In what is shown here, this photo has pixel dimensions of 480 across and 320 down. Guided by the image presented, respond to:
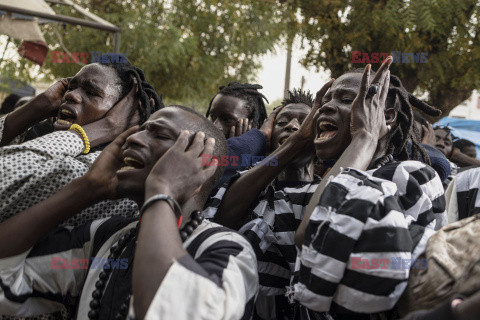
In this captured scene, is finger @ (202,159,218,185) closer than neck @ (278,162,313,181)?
Yes

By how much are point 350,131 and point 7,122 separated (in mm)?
2137

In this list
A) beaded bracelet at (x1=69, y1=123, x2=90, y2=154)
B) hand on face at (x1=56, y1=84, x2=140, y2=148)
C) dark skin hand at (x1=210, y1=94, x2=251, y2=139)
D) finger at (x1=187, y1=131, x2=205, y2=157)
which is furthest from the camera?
dark skin hand at (x1=210, y1=94, x2=251, y2=139)

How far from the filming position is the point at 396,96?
2398mm

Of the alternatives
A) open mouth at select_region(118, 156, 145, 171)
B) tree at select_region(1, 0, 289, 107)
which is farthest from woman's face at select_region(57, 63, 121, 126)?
tree at select_region(1, 0, 289, 107)

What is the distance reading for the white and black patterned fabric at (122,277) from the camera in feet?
4.83

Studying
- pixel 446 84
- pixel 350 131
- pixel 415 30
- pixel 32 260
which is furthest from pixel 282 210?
pixel 446 84

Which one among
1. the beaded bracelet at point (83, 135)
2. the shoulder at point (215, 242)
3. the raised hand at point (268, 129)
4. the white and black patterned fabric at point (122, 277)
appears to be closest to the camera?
the white and black patterned fabric at point (122, 277)

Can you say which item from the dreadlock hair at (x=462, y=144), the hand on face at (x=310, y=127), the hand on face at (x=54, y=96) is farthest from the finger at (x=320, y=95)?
the dreadlock hair at (x=462, y=144)

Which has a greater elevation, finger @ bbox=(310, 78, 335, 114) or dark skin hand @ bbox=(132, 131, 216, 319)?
finger @ bbox=(310, 78, 335, 114)

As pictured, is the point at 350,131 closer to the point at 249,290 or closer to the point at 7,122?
the point at 249,290

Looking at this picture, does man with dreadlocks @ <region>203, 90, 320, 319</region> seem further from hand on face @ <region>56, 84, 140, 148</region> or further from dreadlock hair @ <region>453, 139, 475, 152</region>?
dreadlock hair @ <region>453, 139, 475, 152</region>

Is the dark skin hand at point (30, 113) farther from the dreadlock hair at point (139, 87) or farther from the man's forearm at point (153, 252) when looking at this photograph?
the man's forearm at point (153, 252)

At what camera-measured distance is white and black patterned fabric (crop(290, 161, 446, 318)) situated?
1.54m

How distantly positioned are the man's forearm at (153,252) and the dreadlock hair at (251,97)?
90.0 inches
